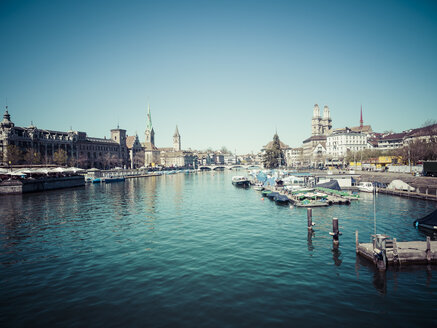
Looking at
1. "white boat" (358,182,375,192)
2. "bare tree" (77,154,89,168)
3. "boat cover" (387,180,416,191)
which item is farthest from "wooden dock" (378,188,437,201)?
"bare tree" (77,154,89,168)

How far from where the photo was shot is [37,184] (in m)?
75.3

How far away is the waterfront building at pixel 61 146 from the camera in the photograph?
11270cm

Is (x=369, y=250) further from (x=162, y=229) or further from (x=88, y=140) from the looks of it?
(x=88, y=140)

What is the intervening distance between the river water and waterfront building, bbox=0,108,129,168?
9542 centimetres

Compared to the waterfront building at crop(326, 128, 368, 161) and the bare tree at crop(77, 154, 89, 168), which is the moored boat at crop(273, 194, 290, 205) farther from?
the bare tree at crop(77, 154, 89, 168)

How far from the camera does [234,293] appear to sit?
1730cm

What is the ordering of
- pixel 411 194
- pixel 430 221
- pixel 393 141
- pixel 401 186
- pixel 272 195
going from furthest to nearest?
1. pixel 393 141
2. pixel 401 186
3. pixel 272 195
4. pixel 411 194
5. pixel 430 221

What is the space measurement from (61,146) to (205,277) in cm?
14956

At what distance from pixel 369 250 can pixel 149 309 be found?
16713 millimetres

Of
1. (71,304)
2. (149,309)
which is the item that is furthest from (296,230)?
(71,304)

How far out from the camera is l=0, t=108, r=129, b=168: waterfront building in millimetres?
112700

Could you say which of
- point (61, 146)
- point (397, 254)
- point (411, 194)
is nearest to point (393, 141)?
point (411, 194)

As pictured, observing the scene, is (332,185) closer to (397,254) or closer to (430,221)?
(430,221)

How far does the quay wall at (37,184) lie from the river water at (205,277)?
127 ft
